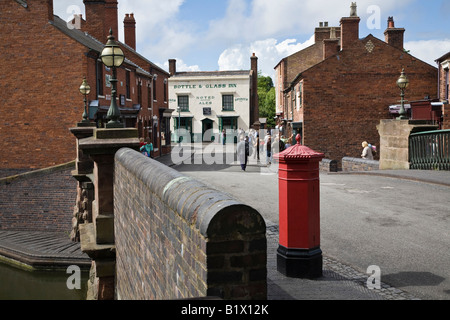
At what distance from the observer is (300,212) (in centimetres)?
539

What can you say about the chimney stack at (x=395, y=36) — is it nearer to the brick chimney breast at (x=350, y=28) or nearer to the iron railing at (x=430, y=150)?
the brick chimney breast at (x=350, y=28)

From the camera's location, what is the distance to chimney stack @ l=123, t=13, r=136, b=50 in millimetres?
38594

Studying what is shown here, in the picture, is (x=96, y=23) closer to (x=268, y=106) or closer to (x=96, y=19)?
(x=96, y=19)

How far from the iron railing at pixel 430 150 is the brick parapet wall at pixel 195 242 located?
13070 mm

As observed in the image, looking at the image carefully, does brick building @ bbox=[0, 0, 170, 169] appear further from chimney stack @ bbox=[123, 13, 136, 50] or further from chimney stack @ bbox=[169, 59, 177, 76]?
chimney stack @ bbox=[169, 59, 177, 76]

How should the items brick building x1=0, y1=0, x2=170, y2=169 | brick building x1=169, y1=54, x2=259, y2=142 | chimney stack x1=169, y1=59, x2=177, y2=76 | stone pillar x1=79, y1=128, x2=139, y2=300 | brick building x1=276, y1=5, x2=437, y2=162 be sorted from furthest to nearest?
chimney stack x1=169, y1=59, x2=177, y2=76 < brick building x1=169, y1=54, x2=259, y2=142 < brick building x1=276, y1=5, x2=437, y2=162 < brick building x1=0, y1=0, x2=170, y2=169 < stone pillar x1=79, y1=128, x2=139, y2=300

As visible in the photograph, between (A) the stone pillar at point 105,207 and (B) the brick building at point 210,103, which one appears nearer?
(A) the stone pillar at point 105,207

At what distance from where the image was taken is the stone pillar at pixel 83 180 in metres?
13.9

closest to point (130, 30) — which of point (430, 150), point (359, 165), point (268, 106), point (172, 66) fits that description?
point (172, 66)

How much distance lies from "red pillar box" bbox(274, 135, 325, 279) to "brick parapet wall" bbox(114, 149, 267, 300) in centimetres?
160

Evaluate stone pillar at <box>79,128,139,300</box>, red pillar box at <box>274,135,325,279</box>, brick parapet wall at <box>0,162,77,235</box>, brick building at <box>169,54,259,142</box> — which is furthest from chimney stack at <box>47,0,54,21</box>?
brick building at <box>169,54,259,142</box>

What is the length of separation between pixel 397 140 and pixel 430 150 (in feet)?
5.01

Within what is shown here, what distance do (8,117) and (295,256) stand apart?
20483 millimetres

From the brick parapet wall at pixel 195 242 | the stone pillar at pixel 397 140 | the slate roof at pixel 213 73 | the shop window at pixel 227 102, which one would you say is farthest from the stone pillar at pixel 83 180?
the slate roof at pixel 213 73
